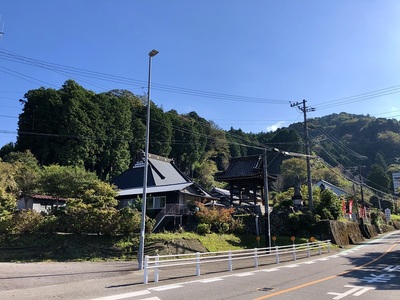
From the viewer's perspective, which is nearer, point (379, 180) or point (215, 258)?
point (215, 258)

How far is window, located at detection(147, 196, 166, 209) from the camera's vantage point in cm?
3172

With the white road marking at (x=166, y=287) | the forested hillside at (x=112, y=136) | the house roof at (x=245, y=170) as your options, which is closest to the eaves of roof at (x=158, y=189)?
the house roof at (x=245, y=170)

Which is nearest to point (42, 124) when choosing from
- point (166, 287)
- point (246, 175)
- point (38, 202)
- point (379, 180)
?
point (38, 202)

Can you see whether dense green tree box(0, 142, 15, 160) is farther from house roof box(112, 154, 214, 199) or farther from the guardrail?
the guardrail

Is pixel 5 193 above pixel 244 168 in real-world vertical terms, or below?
below

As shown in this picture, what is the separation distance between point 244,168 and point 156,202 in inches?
384

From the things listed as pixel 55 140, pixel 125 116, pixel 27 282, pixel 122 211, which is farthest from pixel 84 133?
pixel 27 282

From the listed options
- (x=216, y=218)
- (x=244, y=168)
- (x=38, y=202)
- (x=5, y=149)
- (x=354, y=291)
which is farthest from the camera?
(x=5, y=149)

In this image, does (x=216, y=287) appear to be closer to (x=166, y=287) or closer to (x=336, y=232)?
(x=166, y=287)

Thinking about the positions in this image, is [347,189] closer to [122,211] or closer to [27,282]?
[122,211]

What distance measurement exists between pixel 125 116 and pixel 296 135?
49.9 m

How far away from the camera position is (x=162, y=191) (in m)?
30.8

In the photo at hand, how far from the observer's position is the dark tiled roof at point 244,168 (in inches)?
1259

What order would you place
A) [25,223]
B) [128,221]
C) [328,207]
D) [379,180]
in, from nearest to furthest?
[128,221] < [25,223] < [328,207] < [379,180]
